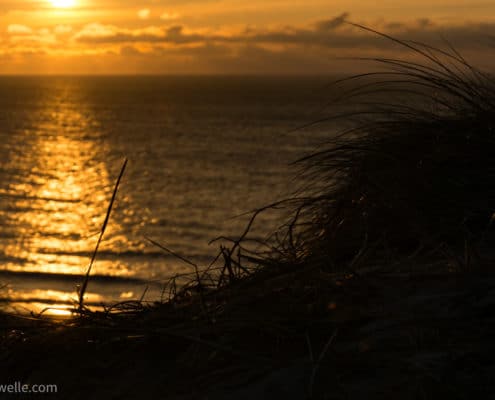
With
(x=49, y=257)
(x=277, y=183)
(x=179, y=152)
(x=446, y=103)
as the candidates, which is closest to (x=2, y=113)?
(x=179, y=152)

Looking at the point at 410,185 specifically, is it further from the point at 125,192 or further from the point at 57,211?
the point at 125,192

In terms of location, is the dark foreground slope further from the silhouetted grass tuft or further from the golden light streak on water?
the golden light streak on water

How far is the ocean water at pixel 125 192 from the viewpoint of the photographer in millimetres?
27266

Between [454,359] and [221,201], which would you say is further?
[221,201]

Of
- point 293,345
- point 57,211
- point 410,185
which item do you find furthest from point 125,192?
point 293,345

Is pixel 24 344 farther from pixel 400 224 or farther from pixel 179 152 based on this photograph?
pixel 179 152

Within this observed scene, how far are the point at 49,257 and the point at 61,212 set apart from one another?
399 inches

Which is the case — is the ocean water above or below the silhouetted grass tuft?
below

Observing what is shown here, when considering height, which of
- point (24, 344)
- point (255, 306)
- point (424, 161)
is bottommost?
point (24, 344)

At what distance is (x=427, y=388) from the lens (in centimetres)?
148

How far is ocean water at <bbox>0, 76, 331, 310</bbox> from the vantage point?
89.5 ft

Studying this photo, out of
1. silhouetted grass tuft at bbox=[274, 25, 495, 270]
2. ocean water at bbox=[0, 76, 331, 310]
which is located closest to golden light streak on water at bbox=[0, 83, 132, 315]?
ocean water at bbox=[0, 76, 331, 310]

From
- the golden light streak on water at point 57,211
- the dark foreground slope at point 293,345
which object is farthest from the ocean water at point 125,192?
the dark foreground slope at point 293,345

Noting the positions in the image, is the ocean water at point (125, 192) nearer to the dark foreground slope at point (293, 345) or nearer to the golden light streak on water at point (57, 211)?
the golden light streak on water at point (57, 211)
